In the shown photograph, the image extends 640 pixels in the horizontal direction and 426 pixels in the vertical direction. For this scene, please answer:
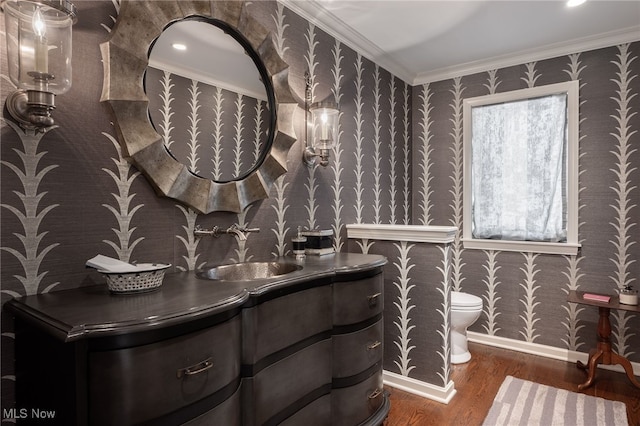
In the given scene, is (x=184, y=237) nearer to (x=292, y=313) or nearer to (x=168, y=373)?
(x=292, y=313)

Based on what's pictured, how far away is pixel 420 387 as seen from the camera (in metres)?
2.39

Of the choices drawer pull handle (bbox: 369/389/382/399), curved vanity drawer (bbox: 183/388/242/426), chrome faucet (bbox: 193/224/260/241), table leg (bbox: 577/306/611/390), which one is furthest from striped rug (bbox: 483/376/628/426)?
chrome faucet (bbox: 193/224/260/241)

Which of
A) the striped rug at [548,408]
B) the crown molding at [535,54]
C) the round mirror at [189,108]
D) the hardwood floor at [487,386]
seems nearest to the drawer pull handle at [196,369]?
the round mirror at [189,108]

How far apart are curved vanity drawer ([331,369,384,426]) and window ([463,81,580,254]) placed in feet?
6.54

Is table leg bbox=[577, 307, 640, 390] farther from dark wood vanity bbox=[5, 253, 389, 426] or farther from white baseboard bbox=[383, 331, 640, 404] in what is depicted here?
dark wood vanity bbox=[5, 253, 389, 426]

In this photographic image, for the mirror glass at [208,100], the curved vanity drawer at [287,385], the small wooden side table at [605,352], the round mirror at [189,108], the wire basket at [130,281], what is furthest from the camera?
the small wooden side table at [605,352]

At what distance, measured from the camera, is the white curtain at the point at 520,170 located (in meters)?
3.03

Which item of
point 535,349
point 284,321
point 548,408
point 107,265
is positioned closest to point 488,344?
point 535,349

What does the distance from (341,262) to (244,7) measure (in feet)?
4.64

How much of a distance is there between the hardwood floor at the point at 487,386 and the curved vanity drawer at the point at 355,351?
537 mm

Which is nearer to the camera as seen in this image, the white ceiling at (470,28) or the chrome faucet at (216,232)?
the chrome faucet at (216,232)

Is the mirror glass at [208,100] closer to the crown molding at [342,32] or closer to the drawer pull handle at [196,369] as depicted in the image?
the crown molding at [342,32]

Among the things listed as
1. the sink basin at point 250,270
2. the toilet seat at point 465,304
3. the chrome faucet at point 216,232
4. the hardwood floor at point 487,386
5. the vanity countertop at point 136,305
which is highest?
the chrome faucet at point 216,232
